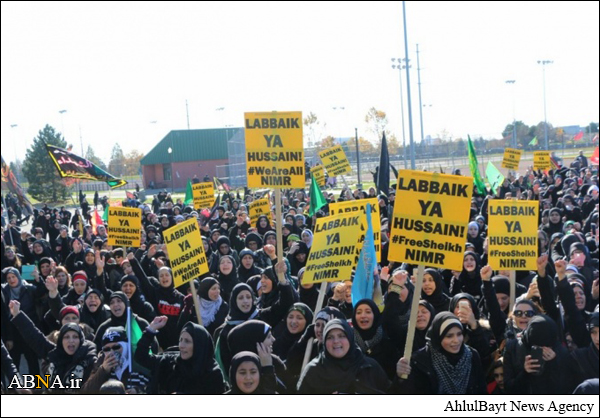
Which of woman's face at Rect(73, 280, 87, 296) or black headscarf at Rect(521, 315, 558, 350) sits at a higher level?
black headscarf at Rect(521, 315, 558, 350)

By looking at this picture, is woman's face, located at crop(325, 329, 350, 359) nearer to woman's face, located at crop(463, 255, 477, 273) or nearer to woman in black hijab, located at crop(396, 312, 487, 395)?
woman in black hijab, located at crop(396, 312, 487, 395)

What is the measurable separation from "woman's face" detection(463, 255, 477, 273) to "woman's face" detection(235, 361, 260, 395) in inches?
157

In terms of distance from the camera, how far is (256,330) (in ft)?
18.6

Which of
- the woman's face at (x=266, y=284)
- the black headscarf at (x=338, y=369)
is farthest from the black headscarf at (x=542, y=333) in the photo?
the woman's face at (x=266, y=284)

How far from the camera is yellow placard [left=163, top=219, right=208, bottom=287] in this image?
8.22 m

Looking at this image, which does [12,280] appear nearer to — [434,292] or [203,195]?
[434,292]

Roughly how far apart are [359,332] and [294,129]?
10.5 feet

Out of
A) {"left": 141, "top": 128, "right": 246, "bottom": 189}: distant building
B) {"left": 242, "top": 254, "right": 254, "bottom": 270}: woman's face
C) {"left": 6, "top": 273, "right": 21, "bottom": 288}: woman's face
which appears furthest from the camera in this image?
{"left": 141, "top": 128, "right": 246, "bottom": 189}: distant building

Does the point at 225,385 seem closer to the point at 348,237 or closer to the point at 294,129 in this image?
the point at 348,237

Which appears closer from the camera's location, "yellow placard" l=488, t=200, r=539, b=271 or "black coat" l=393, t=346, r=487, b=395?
"black coat" l=393, t=346, r=487, b=395

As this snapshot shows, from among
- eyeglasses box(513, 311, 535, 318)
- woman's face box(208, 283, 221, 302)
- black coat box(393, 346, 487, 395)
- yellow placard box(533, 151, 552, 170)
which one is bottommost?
black coat box(393, 346, 487, 395)

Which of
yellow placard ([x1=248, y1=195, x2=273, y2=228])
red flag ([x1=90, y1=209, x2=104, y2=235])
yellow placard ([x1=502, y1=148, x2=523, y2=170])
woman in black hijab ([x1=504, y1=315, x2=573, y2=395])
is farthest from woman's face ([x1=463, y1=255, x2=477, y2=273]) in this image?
yellow placard ([x1=502, y1=148, x2=523, y2=170])

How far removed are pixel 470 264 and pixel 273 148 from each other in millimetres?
2376

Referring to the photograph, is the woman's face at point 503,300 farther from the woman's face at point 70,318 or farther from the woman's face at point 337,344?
the woman's face at point 70,318
